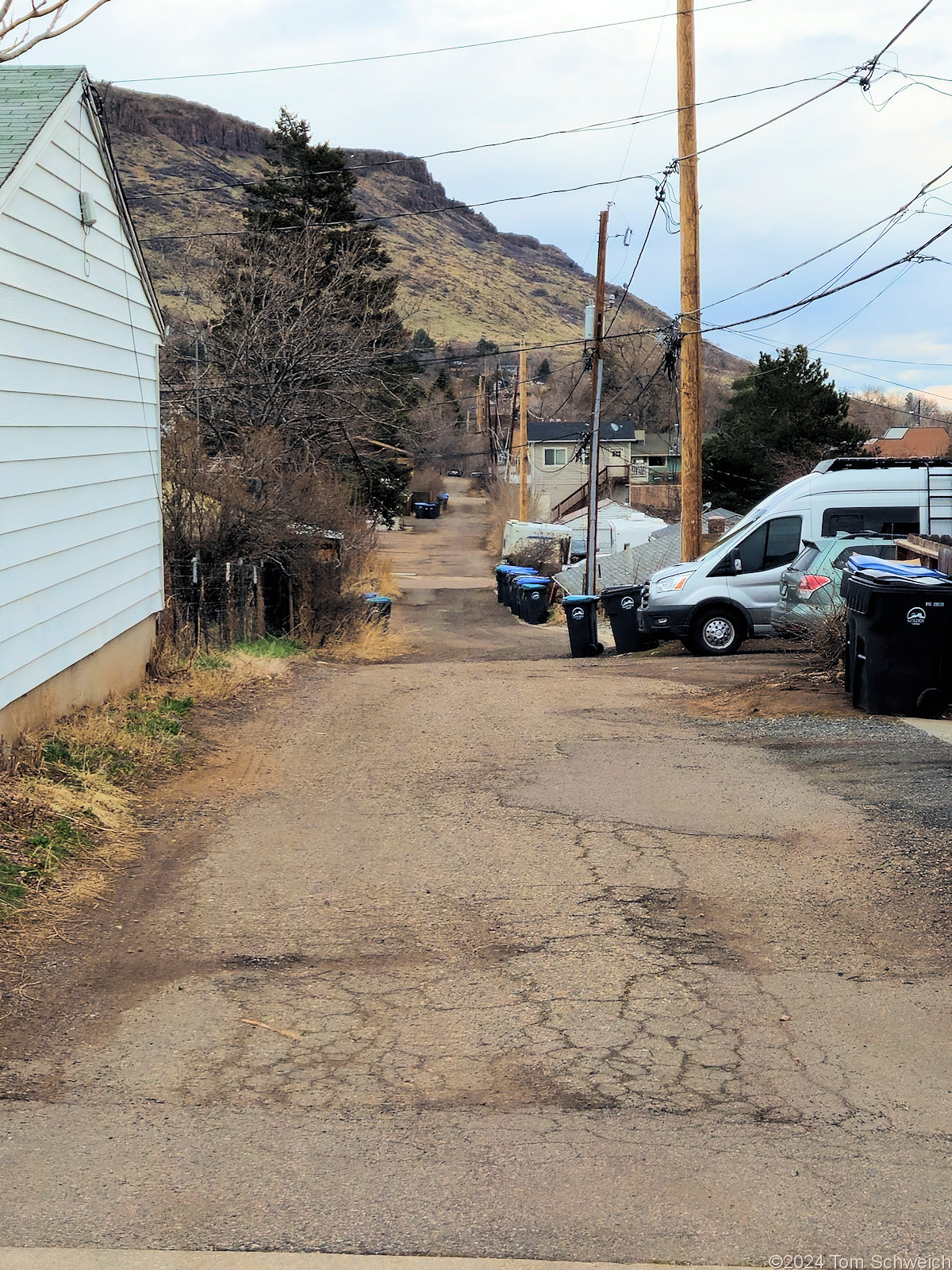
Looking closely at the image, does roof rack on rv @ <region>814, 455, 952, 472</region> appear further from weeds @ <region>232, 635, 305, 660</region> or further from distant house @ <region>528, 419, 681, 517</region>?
distant house @ <region>528, 419, 681, 517</region>

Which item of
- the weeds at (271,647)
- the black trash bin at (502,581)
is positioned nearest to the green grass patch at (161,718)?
the weeds at (271,647)

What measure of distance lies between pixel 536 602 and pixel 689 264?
1381 centimetres

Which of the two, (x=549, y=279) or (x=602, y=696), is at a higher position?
(x=549, y=279)

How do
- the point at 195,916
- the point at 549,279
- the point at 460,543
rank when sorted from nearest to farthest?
the point at 195,916
the point at 460,543
the point at 549,279

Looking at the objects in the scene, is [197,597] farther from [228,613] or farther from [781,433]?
[781,433]

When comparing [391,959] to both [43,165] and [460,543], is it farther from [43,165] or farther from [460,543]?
[460,543]

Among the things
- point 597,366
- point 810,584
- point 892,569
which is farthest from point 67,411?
point 597,366

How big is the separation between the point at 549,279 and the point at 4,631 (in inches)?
7451

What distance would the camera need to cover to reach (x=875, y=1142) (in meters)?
3.77

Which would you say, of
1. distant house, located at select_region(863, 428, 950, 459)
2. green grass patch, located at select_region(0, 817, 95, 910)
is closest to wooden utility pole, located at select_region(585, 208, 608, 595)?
green grass patch, located at select_region(0, 817, 95, 910)

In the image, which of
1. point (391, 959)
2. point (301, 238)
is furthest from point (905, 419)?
point (391, 959)

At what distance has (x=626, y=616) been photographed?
19.1m

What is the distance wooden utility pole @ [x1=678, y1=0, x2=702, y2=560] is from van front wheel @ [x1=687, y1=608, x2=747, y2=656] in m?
3.10

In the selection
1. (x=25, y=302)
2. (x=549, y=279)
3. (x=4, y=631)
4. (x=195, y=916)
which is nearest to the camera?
(x=195, y=916)
